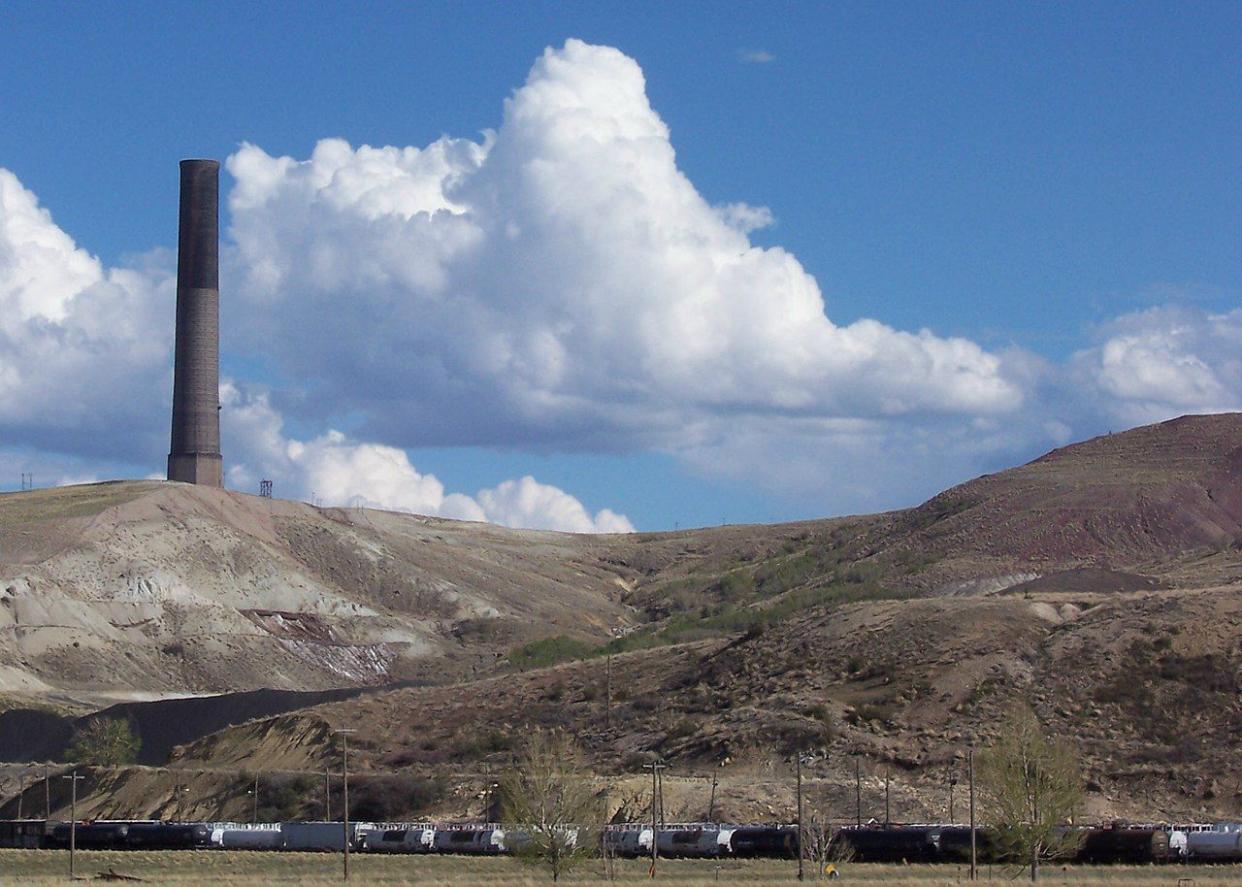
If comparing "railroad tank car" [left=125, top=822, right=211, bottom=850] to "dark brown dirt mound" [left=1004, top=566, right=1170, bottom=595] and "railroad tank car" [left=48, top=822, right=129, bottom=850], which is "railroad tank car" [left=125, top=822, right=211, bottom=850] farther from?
"dark brown dirt mound" [left=1004, top=566, right=1170, bottom=595]

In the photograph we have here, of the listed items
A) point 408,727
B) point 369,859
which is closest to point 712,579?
point 408,727

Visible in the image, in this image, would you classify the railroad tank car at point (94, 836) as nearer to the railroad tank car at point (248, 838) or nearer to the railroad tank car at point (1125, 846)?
the railroad tank car at point (248, 838)

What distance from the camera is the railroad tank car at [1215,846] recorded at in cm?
5231

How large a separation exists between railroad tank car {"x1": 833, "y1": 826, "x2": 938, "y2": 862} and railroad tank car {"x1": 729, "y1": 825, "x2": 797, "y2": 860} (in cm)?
140

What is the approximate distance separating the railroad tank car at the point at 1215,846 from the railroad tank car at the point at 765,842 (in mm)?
10901

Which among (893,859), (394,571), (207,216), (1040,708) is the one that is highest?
(207,216)

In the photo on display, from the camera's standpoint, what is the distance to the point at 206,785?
A: 80.3m

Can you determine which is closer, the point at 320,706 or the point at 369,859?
the point at 369,859

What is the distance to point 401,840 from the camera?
61.2 m

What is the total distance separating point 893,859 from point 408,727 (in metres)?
38.2

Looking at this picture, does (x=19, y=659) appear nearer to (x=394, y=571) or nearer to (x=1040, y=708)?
(x=394, y=571)

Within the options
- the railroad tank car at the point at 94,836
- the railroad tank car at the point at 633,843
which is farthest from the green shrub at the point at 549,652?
the railroad tank car at the point at 633,843

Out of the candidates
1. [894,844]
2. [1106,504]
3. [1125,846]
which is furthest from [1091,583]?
[1125,846]

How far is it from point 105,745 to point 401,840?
33541 millimetres
